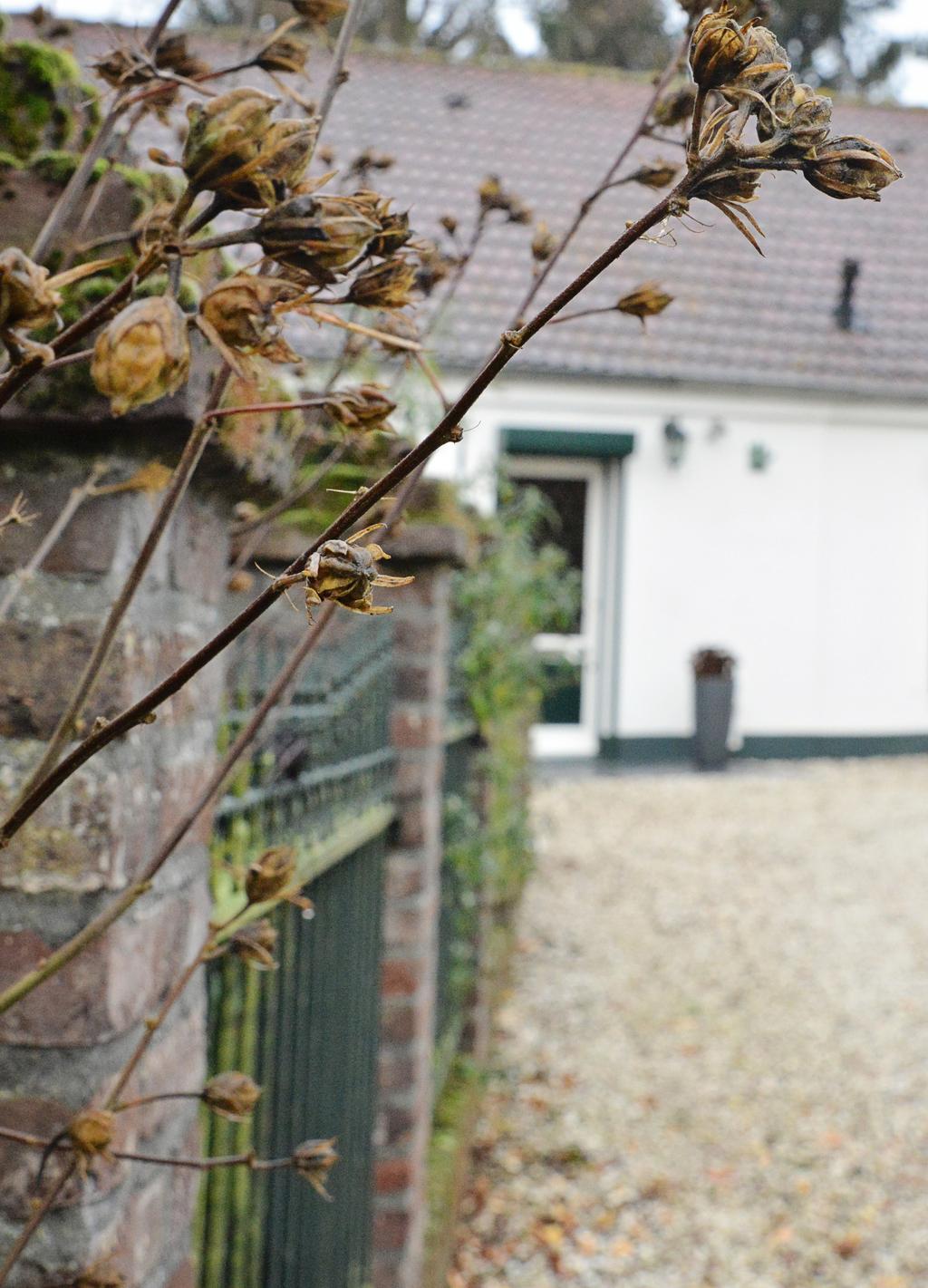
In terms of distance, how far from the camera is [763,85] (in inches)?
21.0

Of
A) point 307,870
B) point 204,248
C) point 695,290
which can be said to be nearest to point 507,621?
point 307,870

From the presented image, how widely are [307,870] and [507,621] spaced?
3.35 meters

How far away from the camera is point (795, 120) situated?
0.53m

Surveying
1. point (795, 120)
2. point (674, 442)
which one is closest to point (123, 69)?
point (795, 120)

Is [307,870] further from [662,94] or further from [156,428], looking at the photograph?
[662,94]

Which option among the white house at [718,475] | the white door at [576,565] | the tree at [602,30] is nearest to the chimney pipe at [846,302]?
the white house at [718,475]

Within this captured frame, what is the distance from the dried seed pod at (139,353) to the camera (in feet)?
1.80

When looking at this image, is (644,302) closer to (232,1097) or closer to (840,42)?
(232,1097)

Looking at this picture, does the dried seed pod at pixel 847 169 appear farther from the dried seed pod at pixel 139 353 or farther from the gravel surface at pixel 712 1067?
the gravel surface at pixel 712 1067

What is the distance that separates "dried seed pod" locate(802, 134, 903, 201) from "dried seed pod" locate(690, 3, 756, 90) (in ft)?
0.17

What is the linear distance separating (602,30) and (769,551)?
13.6 metres

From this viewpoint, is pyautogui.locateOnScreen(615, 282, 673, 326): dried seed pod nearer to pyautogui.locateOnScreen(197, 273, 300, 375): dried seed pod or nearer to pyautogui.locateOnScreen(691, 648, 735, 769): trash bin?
pyautogui.locateOnScreen(197, 273, 300, 375): dried seed pod

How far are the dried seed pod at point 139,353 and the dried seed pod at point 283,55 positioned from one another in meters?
0.37

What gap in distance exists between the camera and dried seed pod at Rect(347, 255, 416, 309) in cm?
69
